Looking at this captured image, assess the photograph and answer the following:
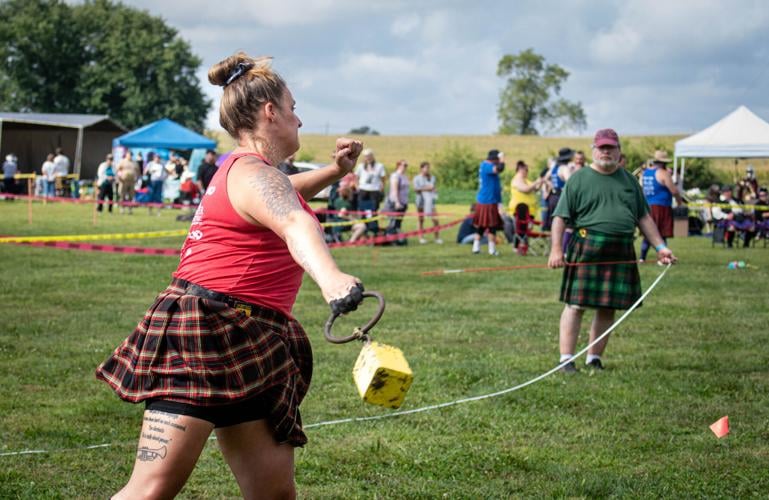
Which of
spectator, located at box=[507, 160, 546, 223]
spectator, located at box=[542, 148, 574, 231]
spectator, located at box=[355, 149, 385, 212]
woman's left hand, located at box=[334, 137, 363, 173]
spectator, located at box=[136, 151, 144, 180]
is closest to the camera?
woman's left hand, located at box=[334, 137, 363, 173]

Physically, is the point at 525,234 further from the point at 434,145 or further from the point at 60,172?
the point at 434,145

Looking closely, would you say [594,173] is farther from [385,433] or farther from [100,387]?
[100,387]

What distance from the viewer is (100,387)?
6242 millimetres

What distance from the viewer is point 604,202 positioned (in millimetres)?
7000

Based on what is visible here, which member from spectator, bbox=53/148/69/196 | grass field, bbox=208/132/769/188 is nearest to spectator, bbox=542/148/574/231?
spectator, bbox=53/148/69/196

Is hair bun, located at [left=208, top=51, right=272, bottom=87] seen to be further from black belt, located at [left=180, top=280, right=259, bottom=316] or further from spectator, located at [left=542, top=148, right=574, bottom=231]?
spectator, located at [left=542, top=148, right=574, bottom=231]

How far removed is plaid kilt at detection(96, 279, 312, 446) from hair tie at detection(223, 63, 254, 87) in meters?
0.57

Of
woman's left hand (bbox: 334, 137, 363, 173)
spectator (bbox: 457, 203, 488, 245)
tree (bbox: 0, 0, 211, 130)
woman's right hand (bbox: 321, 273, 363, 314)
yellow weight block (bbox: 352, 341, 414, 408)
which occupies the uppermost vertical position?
tree (bbox: 0, 0, 211, 130)

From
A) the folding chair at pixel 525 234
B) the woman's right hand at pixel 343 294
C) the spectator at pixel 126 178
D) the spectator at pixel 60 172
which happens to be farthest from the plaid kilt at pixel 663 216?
the spectator at pixel 60 172

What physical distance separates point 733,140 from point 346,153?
73.4ft

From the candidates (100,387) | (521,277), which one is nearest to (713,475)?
(100,387)

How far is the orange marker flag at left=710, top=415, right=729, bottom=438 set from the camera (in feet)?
17.5

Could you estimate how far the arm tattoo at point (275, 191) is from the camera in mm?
2502

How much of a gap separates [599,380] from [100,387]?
3.12 m
